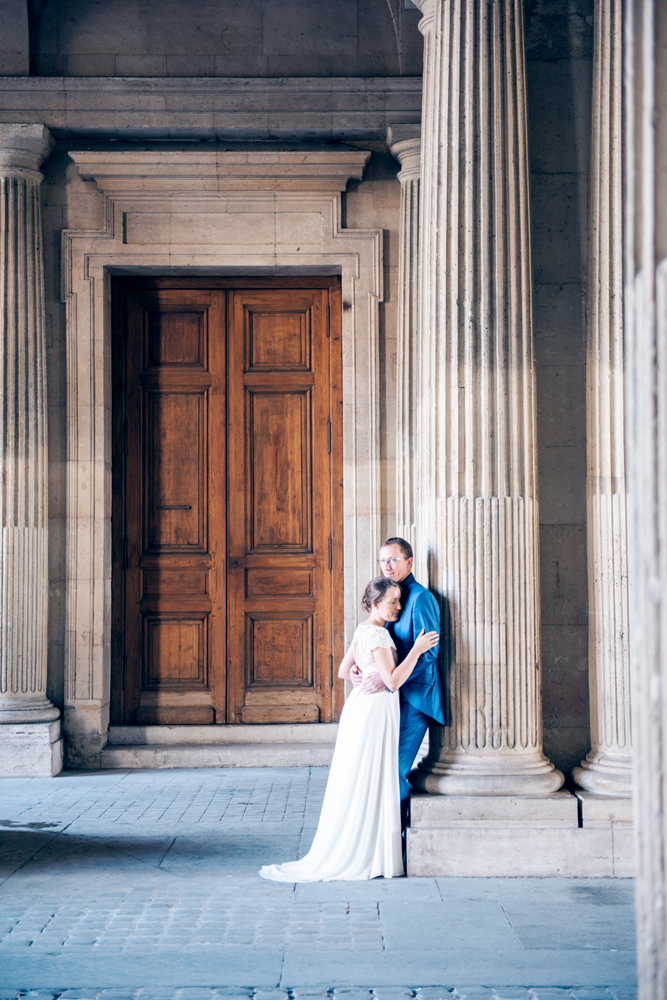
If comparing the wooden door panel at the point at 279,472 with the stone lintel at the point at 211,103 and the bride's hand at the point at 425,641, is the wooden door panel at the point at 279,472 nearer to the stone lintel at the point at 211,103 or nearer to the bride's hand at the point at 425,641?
the stone lintel at the point at 211,103

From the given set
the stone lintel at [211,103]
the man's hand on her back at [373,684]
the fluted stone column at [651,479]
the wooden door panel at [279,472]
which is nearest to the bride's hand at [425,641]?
the man's hand on her back at [373,684]

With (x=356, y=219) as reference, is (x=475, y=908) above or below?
below

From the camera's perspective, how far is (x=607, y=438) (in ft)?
19.9

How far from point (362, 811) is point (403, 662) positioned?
88 cm

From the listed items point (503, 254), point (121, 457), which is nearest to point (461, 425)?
point (503, 254)

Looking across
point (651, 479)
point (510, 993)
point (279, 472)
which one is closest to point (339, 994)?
point (510, 993)

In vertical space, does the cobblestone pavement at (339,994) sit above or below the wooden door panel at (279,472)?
below

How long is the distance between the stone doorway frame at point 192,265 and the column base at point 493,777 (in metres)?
3.60

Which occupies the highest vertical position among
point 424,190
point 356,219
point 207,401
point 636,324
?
point 356,219

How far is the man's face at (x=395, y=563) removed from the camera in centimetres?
620

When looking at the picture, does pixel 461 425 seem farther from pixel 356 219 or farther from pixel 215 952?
pixel 356 219

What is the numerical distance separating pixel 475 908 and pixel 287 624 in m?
5.02

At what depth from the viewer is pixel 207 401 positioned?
1000 cm

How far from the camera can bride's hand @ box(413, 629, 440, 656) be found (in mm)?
5777
